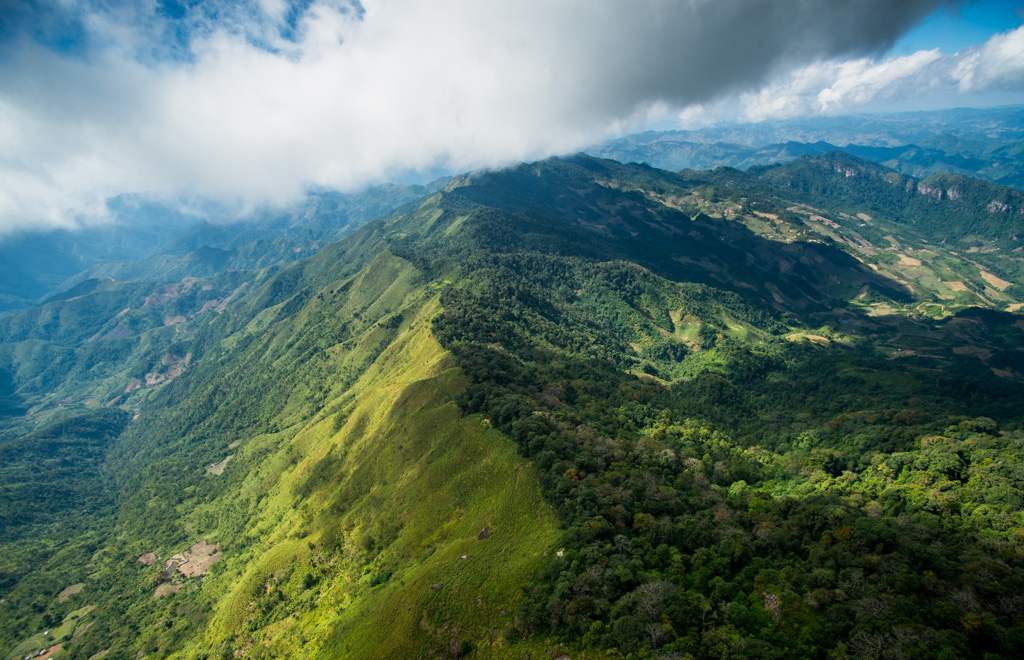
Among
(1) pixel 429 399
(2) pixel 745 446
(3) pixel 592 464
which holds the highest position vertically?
(1) pixel 429 399

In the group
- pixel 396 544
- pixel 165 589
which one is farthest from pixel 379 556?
pixel 165 589

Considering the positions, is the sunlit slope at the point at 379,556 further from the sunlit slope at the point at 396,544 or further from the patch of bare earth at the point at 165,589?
the patch of bare earth at the point at 165,589

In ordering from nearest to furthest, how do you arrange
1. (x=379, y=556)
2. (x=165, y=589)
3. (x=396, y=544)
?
(x=396, y=544) → (x=379, y=556) → (x=165, y=589)

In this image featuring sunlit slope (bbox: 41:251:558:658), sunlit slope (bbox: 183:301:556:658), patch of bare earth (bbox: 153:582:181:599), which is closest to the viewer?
sunlit slope (bbox: 183:301:556:658)

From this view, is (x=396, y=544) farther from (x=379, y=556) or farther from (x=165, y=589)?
(x=165, y=589)

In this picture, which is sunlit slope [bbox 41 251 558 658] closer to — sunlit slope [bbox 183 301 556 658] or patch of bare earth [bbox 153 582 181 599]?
sunlit slope [bbox 183 301 556 658]

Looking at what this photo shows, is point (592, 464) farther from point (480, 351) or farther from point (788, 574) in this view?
point (480, 351)

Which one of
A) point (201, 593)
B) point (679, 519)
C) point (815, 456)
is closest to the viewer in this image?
point (679, 519)

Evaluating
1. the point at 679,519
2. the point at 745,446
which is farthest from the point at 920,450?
the point at 679,519

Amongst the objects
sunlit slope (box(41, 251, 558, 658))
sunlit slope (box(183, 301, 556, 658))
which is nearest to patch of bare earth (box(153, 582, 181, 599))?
sunlit slope (box(41, 251, 558, 658))

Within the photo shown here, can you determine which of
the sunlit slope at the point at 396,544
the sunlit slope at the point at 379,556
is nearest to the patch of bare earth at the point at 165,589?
the sunlit slope at the point at 379,556

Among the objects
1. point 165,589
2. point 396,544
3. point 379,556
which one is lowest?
point 165,589
